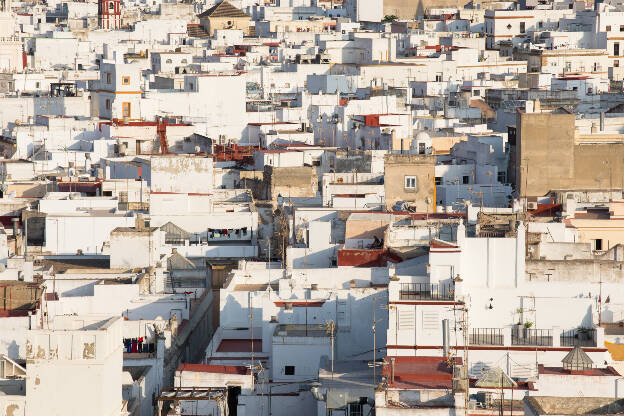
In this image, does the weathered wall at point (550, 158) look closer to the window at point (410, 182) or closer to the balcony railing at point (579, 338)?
the window at point (410, 182)

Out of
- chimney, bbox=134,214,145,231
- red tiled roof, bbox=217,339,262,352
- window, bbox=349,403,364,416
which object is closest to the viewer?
window, bbox=349,403,364,416

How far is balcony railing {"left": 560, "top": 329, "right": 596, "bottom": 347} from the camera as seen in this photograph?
2577 centimetres

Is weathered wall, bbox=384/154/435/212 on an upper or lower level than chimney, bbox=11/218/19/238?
upper

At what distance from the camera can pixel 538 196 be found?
130 feet

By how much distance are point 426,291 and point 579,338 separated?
7.35ft

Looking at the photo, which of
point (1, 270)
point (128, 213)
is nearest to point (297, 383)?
point (1, 270)

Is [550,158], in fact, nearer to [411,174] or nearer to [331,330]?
[411,174]

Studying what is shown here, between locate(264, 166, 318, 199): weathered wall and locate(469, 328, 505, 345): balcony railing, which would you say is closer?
locate(469, 328, 505, 345): balcony railing

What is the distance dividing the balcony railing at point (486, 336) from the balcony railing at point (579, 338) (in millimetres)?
869

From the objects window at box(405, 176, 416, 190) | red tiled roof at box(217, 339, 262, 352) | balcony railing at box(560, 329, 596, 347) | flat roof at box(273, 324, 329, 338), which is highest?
window at box(405, 176, 416, 190)

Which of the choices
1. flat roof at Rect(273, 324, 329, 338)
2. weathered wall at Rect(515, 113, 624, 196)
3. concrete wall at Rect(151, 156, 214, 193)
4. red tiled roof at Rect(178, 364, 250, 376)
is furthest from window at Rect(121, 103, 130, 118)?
red tiled roof at Rect(178, 364, 250, 376)

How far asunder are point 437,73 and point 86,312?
41450mm

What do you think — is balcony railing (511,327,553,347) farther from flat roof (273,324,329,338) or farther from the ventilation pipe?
flat roof (273,324,329,338)

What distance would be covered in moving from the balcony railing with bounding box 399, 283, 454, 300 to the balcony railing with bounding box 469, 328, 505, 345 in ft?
1.96
